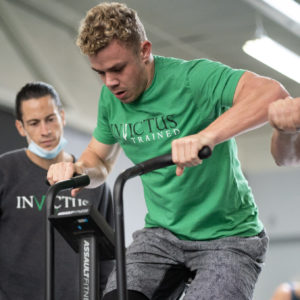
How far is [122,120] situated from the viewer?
2.30 m

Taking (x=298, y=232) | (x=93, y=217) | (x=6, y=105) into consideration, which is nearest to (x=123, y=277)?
(x=93, y=217)

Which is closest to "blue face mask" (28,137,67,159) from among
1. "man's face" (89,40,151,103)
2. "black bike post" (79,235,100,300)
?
"man's face" (89,40,151,103)

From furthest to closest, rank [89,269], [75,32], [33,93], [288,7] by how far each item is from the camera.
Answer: [75,32]
[288,7]
[33,93]
[89,269]

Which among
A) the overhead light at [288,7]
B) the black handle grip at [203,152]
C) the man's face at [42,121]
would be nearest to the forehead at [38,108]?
the man's face at [42,121]

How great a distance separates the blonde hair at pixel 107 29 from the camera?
6.89ft

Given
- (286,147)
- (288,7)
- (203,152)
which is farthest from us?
(288,7)

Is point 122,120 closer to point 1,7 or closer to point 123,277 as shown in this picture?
point 123,277

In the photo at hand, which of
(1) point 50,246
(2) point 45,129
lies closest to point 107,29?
(1) point 50,246

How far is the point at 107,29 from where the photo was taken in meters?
2.11

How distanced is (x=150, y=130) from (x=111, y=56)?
→ 0.30m

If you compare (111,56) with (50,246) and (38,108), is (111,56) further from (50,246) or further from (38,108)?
(38,108)

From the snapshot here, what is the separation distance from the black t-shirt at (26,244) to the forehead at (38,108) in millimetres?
315

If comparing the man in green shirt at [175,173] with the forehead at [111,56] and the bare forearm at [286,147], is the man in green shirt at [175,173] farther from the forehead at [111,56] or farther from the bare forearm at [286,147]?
the bare forearm at [286,147]

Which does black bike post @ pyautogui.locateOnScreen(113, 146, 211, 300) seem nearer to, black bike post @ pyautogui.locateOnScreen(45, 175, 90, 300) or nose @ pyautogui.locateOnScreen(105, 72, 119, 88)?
black bike post @ pyautogui.locateOnScreen(45, 175, 90, 300)
